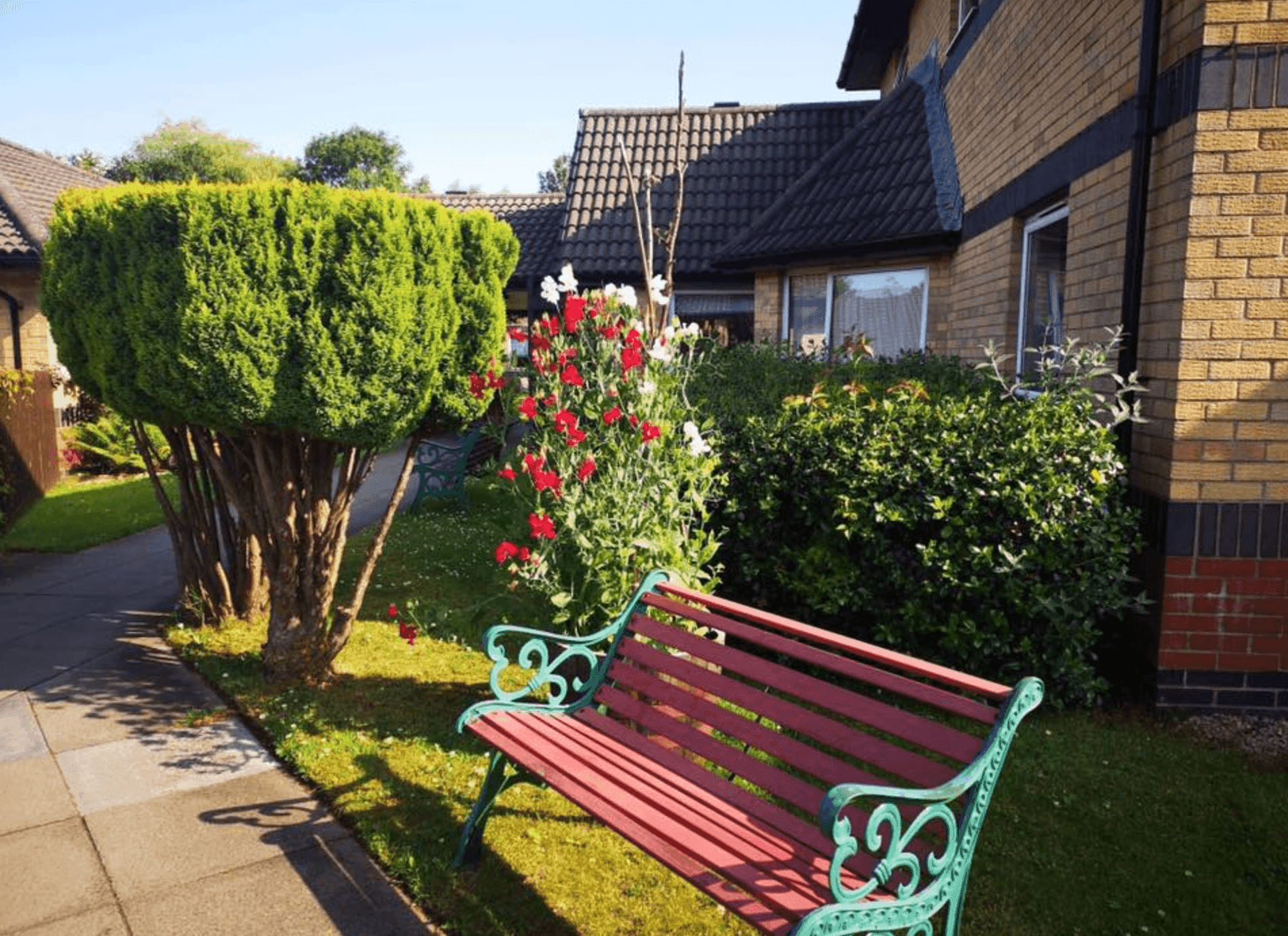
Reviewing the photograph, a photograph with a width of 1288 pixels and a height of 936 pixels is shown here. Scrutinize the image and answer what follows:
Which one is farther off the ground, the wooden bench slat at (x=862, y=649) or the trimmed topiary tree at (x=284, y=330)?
the trimmed topiary tree at (x=284, y=330)

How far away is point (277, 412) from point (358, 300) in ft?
2.21

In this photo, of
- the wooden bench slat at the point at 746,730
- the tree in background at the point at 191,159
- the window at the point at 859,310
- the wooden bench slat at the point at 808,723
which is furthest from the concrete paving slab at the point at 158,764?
the tree in background at the point at 191,159

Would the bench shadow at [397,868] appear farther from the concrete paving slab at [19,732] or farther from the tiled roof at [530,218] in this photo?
the tiled roof at [530,218]

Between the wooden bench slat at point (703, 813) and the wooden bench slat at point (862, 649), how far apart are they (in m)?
0.60

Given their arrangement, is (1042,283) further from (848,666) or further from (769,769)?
(769,769)

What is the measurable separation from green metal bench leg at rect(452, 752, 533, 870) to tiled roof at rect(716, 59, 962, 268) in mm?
7898

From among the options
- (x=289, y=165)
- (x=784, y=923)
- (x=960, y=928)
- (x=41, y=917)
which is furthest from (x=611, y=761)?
(x=289, y=165)

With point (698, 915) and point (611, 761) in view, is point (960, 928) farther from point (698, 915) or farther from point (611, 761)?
point (611, 761)

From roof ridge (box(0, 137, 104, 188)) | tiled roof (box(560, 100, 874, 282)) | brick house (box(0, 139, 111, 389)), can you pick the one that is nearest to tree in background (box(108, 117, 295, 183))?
roof ridge (box(0, 137, 104, 188))

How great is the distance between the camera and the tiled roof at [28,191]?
16156 mm

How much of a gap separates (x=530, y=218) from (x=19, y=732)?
18.9 m

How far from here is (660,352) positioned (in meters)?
4.65

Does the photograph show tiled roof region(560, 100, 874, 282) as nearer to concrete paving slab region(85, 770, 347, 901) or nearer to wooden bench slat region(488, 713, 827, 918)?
concrete paving slab region(85, 770, 347, 901)

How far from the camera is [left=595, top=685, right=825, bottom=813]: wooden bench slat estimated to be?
9.22ft
